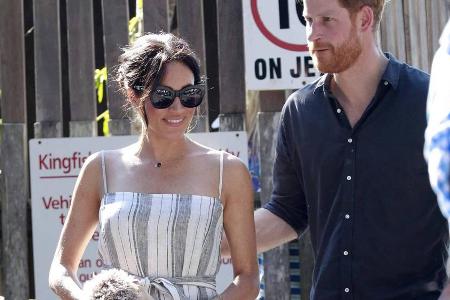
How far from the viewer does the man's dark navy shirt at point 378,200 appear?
2916mm

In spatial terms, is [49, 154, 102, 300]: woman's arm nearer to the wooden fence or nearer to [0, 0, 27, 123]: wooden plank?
the wooden fence

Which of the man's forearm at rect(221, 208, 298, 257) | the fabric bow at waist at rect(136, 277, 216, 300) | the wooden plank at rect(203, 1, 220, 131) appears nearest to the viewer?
the fabric bow at waist at rect(136, 277, 216, 300)

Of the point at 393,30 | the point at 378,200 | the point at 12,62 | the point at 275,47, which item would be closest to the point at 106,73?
the point at 12,62

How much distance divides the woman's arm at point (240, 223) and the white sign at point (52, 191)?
1957mm

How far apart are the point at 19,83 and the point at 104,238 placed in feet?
7.92

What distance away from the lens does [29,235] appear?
5.29 metres

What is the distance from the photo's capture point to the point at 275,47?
4711mm

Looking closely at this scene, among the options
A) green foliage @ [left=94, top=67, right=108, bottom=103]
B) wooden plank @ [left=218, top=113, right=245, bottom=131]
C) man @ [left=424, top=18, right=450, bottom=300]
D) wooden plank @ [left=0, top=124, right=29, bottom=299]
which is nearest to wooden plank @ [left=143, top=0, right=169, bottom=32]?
green foliage @ [left=94, top=67, right=108, bottom=103]

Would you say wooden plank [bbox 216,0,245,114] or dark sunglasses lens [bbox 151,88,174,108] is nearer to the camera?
dark sunglasses lens [bbox 151,88,174,108]

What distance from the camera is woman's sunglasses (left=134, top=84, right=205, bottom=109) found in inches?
A: 117

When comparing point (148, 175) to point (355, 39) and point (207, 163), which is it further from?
point (355, 39)

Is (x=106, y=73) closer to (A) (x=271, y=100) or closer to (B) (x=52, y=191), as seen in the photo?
(B) (x=52, y=191)

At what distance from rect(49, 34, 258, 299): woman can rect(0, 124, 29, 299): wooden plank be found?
209 centimetres

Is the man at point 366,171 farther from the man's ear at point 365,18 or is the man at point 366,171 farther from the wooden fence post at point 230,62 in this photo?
the wooden fence post at point 230,62
